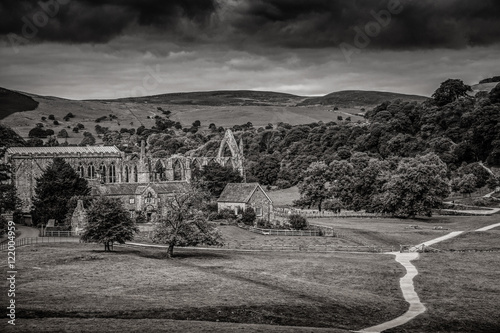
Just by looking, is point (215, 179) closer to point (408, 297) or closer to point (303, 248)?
point (303, 248)

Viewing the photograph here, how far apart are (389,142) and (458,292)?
8843cm

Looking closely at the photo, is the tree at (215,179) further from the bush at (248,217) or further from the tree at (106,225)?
the tree at (106,225)

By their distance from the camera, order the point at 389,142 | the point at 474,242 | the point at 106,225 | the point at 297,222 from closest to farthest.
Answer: the point at 106,225 → the point at 474,242 → the point at 297,222 → the point at 389,142

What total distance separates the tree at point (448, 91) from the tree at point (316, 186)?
6012 centimetres

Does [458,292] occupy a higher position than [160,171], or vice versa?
[160,171]

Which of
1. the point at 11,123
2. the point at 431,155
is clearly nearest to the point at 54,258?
the point at 431,155

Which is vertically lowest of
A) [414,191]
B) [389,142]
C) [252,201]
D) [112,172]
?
[252,201]

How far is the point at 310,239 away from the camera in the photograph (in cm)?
6153

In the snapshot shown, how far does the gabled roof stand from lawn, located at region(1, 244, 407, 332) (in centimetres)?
2448

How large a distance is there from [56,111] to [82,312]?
549 feet

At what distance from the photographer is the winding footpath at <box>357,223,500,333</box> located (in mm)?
29469

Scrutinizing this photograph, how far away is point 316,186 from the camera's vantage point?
9500cm

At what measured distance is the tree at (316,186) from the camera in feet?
310

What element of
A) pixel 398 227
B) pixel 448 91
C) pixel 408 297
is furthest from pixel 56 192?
pixel 448 91
